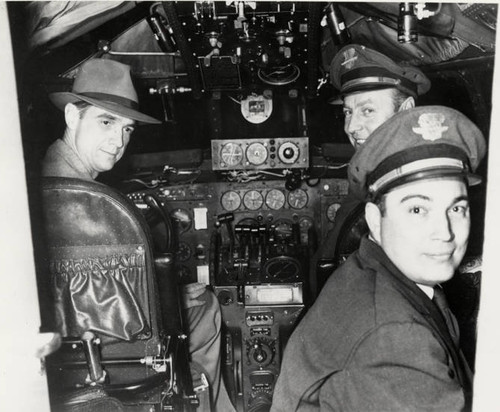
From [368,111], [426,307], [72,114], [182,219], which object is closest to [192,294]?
[182,219]

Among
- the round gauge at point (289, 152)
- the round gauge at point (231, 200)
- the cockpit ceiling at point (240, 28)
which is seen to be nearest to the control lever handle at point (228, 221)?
the round gauge at point (231, 200)

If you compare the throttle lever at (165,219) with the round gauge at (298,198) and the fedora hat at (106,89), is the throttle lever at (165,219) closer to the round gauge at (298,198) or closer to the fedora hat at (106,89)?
the fedora hat at (106,89)

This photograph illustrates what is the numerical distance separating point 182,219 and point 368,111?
2262 mm

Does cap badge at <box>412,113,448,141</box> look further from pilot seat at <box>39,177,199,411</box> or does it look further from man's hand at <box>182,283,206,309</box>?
man's hand at <box>182,283,206,309</box>

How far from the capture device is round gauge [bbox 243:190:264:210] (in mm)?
4282

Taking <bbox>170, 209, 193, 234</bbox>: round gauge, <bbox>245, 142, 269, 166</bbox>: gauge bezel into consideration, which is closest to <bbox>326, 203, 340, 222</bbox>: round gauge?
<bbox>245, 142, 269, 166</bbox>: gauge bezel

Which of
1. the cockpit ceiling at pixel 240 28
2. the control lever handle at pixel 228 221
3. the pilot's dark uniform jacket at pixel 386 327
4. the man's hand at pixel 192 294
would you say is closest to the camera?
the pilot's dark uniform jacket at pixel 386 327

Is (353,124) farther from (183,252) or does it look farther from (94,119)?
(183,252)

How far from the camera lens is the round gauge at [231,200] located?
4.30 metres

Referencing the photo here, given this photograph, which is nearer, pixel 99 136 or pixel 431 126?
pixel 431 126

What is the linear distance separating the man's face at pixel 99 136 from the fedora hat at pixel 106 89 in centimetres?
8

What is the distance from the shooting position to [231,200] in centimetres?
432

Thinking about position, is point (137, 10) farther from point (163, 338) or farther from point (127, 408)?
point (127, 408)

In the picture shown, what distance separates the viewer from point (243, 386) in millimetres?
3543
